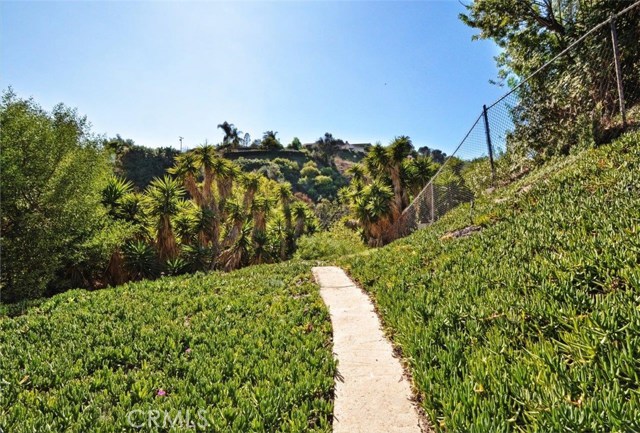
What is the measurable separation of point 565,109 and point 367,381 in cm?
876

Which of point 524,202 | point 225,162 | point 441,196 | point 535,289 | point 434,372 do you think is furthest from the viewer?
point 225,162

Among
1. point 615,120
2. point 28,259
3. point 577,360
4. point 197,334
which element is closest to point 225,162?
point 28,259

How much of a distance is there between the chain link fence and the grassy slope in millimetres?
1667

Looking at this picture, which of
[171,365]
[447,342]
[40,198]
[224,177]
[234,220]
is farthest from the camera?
[234,220]

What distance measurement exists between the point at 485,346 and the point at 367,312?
2.92 meters

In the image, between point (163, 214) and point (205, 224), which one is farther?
point (205, 224)

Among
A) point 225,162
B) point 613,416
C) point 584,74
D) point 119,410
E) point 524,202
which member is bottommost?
point 119,410

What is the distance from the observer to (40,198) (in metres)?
12.1

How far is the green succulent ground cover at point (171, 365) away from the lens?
313cm

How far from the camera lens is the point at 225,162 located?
19.2 meters

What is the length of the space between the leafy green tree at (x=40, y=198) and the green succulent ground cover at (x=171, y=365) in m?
5.12

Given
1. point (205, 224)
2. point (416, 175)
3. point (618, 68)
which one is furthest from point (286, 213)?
point (618, 68)

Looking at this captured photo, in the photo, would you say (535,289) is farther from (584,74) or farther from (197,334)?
(584,74)

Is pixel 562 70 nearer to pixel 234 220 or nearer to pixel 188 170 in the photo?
pixel 188 170
